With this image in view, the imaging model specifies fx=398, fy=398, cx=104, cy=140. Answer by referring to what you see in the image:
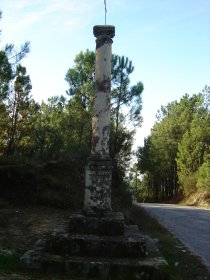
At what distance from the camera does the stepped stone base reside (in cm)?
624

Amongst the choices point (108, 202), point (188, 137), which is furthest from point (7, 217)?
point (188, 137)

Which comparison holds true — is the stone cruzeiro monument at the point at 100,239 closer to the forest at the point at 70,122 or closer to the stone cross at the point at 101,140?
the stone cross at the point at 101,140

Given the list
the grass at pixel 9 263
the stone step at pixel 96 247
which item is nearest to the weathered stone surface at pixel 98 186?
the stone step at pixel 96 247

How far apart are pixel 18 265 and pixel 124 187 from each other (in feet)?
31.0

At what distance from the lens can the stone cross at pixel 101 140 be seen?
7562mm

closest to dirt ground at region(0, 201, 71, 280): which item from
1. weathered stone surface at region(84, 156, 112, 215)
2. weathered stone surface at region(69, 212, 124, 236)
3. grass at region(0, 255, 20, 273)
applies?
grass at region(0, 255, 20, 273)

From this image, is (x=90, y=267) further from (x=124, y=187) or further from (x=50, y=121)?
(x=50, y=121)

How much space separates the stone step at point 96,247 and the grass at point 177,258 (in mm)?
800

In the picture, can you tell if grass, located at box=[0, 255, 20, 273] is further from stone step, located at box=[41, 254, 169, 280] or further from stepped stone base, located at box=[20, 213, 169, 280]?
stone step, located at box=[41, 254, 169, 280]

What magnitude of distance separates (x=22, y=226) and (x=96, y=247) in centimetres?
366

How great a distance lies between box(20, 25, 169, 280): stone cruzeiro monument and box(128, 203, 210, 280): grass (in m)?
0.60

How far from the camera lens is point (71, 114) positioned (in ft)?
82.9

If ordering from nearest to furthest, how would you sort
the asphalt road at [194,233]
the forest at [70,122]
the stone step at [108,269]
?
the stone step at [108,269] < the asphalt road at [194,233] < the forest at [70,122]

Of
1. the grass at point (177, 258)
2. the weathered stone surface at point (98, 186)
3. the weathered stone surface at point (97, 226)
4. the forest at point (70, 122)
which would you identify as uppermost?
the forest at point (70, 122)
